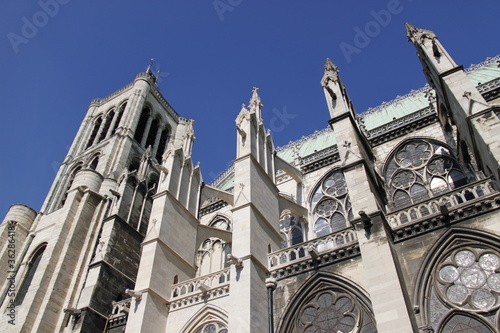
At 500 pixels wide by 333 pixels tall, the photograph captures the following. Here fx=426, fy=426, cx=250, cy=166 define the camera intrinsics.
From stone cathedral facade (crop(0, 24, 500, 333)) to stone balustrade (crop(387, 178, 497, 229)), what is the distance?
5cm

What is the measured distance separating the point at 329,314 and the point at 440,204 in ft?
13.3

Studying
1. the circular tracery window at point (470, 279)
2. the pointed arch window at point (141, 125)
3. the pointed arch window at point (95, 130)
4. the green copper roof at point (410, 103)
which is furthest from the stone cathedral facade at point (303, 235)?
the pointed arch window at point (95, 130)

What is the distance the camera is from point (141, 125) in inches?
1241

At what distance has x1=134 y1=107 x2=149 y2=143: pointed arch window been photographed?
30641 mm

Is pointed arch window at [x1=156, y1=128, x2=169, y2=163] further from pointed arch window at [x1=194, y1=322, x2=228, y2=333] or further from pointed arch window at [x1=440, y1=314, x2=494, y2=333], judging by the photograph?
pointed arch window at [x1=440, y1=314, x2=494, y2=333]

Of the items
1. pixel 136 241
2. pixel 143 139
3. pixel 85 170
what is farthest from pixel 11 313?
pixel 143 139

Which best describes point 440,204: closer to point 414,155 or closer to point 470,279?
point 470,279

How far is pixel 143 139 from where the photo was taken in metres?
30.3

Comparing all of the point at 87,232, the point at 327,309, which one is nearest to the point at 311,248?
the point at 327,309

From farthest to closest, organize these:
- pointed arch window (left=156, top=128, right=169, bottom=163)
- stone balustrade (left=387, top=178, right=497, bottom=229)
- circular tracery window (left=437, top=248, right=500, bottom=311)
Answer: pointed arch window (left=156, top=128, right=169, bottom=163) < stone balustrade (left=387, top=178, right=497, bottom=229) < circular tracery window (left=437, top=248, right=500, bottom=311)

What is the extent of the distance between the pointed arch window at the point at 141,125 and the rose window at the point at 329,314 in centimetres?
2199

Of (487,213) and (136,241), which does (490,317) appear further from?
(136,241)

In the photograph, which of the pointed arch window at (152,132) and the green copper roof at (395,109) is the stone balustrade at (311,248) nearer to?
the green copper roof at (395,109)

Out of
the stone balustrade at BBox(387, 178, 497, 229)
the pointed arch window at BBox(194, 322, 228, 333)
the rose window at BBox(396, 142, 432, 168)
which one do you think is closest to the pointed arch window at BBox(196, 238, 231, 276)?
the pointed arch window at BBox(194, 322, 228, 333)
